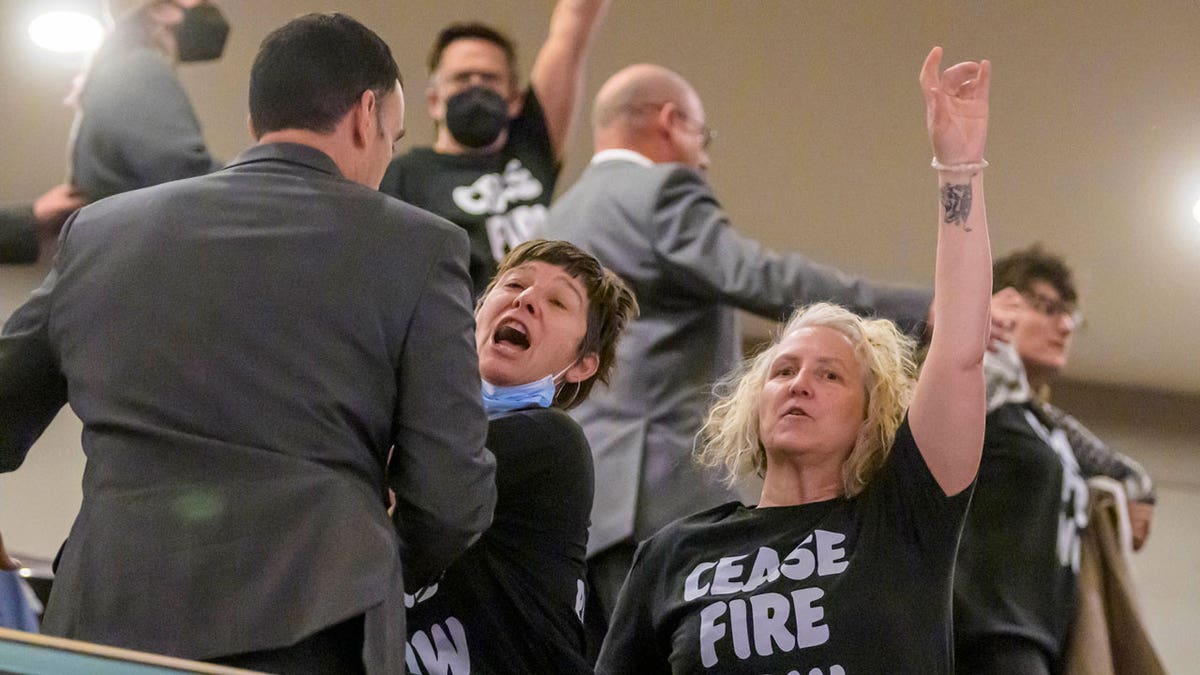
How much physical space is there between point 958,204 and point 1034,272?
142 centimetres

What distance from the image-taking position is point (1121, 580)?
9.74ft

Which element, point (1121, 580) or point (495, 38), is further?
point (495, 38)

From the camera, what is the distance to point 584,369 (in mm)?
2342

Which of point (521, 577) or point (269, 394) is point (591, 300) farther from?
point (269, 394)

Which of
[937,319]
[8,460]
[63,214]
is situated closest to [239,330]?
[8,460]

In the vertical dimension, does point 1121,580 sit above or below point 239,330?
below

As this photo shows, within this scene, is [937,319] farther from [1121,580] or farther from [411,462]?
[1121,580]

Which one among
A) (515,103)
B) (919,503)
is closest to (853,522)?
(919,503)

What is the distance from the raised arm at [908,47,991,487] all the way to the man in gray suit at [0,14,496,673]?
0.55m

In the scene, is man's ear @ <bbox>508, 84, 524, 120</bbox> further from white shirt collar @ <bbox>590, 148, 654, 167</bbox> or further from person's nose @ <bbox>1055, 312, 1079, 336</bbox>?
person's nose @ <bbox>1055, 312, 1079, 336</bbox>

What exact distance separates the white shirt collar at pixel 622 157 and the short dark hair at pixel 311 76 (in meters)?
1.57

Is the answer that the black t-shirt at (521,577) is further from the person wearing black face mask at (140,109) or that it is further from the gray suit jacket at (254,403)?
the person wearing black face mask at (140,109)

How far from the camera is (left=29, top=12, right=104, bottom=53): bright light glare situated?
5824 mm

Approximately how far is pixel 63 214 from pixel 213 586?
185 cm
